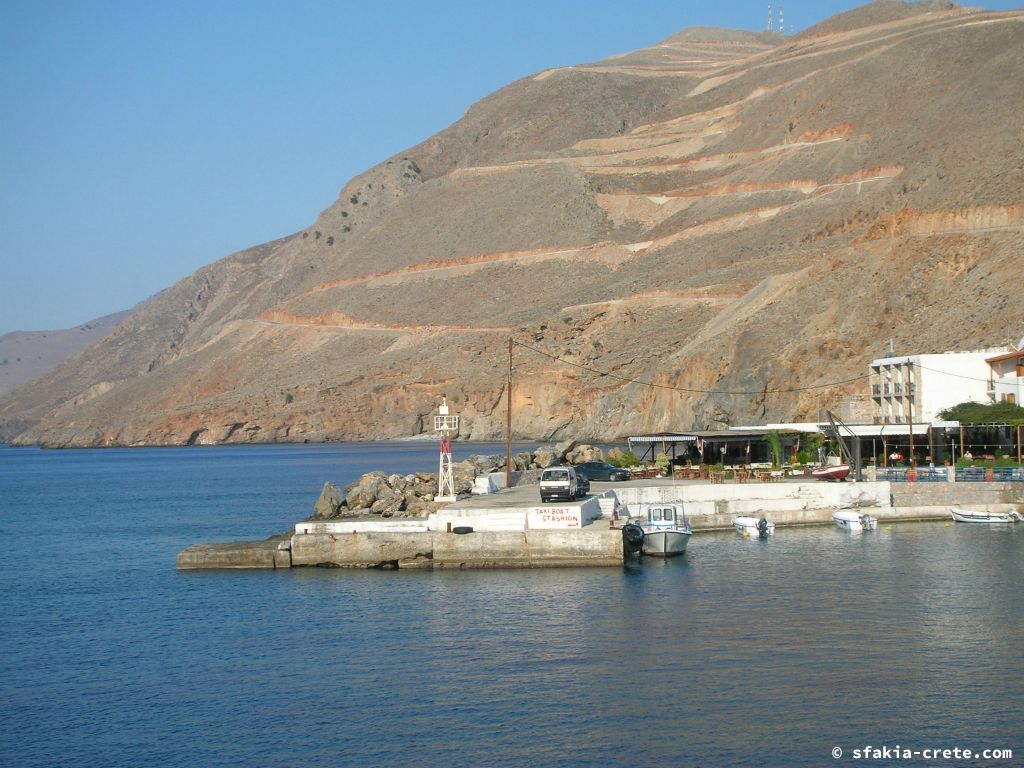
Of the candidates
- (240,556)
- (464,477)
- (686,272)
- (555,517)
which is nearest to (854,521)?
(555,517)

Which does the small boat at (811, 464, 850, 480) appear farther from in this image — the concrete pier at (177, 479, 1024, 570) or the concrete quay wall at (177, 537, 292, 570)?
the concrete quay wall at (177, 537, 292, 570)

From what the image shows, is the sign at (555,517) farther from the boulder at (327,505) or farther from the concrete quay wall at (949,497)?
the concrete quay wall at (949,497)

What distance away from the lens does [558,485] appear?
40.6 metres

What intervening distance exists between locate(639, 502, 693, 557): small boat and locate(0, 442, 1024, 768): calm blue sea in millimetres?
616

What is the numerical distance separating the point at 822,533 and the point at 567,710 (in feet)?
78.1

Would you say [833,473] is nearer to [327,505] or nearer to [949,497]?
[949,497]

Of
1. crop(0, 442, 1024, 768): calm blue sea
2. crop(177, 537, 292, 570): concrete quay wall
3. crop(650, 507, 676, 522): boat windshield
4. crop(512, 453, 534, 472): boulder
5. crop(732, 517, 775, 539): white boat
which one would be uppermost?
crop(512, 453, 534, 472): boulder

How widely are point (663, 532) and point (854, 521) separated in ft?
31.1

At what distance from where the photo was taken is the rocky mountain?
87.9m

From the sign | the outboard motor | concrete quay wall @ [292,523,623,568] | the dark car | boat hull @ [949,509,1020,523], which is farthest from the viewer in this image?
the dark car

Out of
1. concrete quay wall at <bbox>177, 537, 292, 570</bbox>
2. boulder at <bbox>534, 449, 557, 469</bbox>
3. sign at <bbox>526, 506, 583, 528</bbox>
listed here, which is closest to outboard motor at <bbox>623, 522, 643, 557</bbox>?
sign at <bbox>526, 506, 583, 528</bbox>

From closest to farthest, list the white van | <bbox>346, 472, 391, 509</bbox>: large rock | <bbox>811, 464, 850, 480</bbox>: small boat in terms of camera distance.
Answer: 1. the white van
2. <bbox>346, 472, 391, 509</bbox>: large rock
3. <bbox>811, 464, 850, 480</bbox>: small boat

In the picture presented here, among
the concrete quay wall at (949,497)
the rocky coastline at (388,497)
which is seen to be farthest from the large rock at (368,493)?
the concrete quay wall at (949,497)

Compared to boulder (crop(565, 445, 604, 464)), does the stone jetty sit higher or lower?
lower
